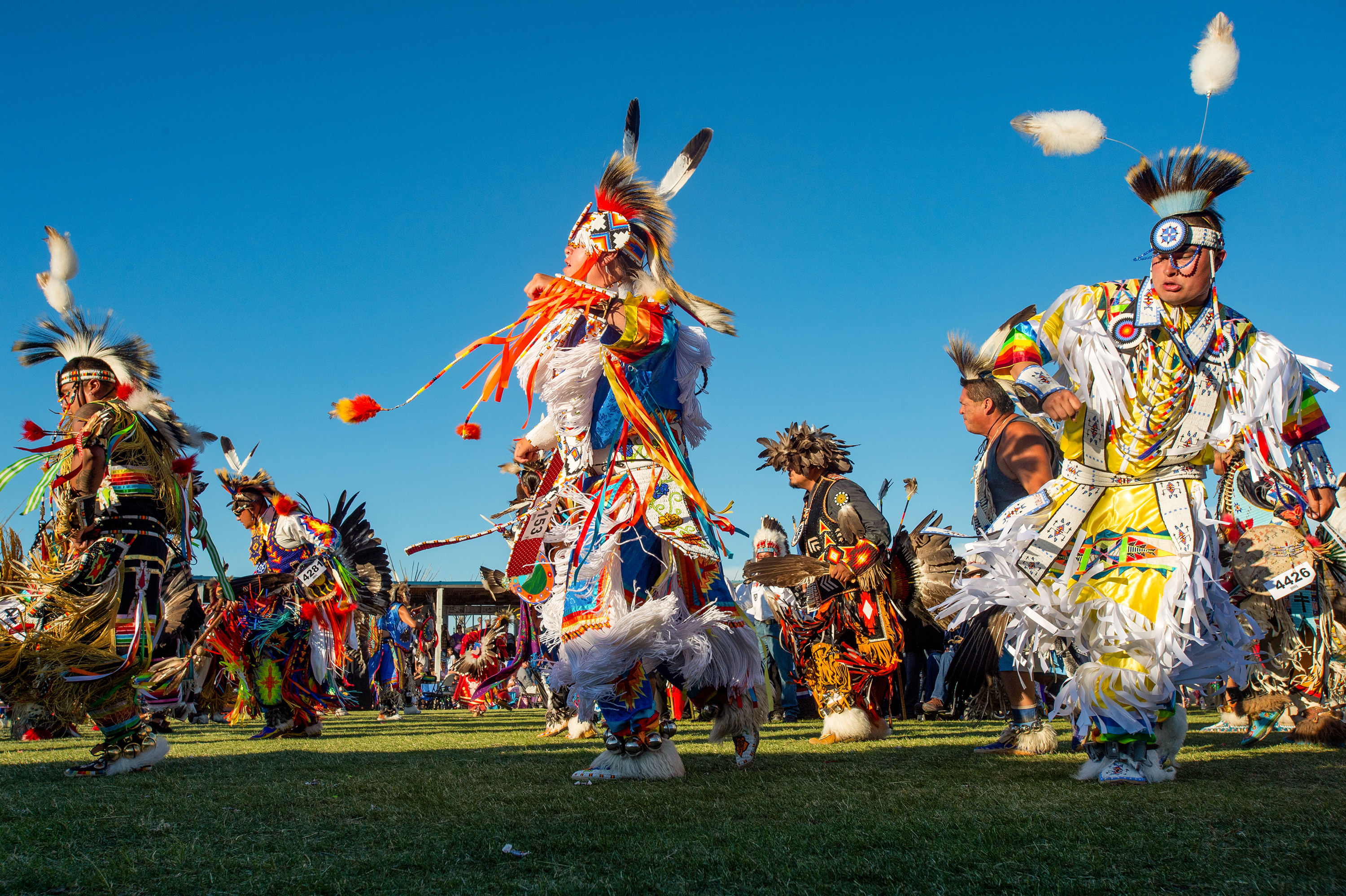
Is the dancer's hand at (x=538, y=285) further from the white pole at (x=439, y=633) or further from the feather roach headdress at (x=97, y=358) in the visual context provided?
the white pole at (x=439, y=633)

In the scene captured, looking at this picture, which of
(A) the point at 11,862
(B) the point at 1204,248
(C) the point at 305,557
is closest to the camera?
(A) the point at 11,862

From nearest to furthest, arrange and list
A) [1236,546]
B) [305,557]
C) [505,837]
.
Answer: [505,837]
[1236,546]
[305,557]

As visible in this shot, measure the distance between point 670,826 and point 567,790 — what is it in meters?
0.85

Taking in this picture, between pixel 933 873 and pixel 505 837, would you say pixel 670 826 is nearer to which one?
pixel 505 837

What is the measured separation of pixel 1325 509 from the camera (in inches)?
137

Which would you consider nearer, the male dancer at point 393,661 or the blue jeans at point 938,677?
the blue jeans at point 938,677

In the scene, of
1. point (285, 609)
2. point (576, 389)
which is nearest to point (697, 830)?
point (576, 389)

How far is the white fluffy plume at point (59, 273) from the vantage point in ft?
16.8

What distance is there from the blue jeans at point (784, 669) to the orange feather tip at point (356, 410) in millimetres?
6198

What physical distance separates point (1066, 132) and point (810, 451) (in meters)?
3.11

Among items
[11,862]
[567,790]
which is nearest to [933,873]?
[567,790]

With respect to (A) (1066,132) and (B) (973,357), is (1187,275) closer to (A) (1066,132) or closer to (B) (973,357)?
(A) (1066,132)

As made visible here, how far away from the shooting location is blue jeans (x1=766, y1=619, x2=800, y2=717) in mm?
10086

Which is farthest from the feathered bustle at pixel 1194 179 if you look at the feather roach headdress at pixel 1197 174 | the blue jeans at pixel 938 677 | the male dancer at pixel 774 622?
the blue jeans at pixel 938 677
